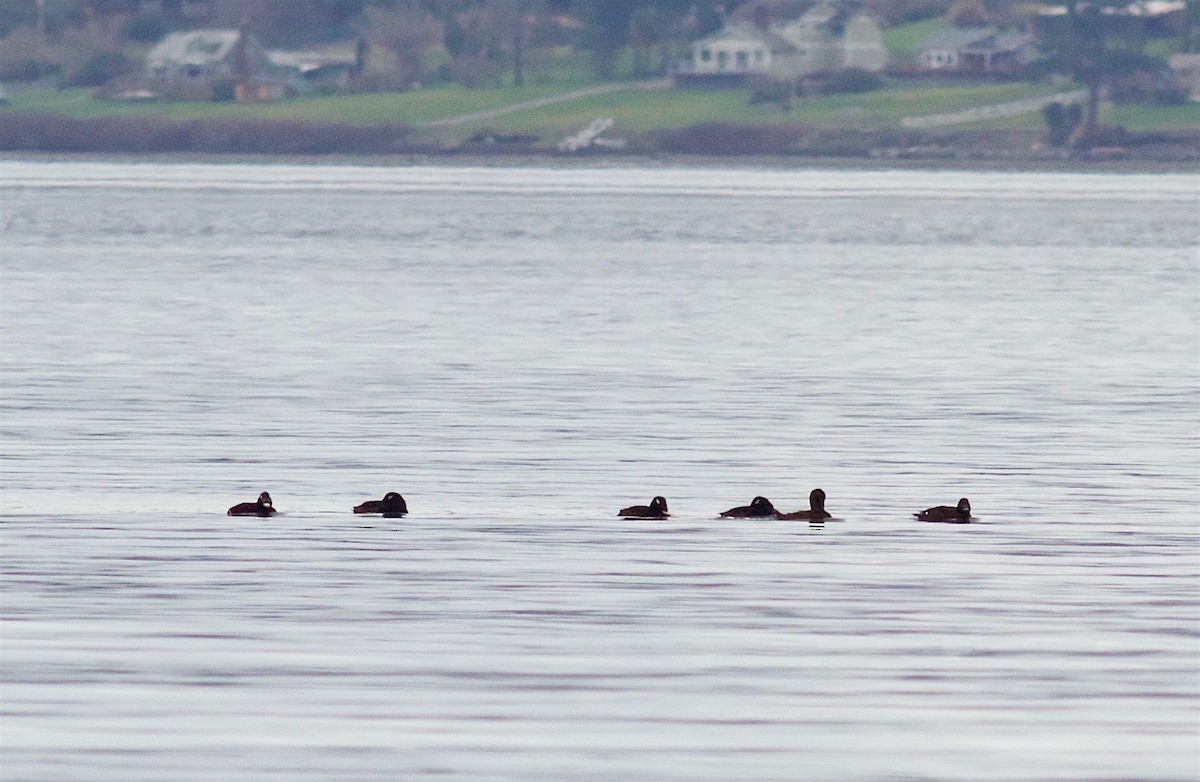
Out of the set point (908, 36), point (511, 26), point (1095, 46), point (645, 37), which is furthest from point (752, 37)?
point (1095, 46)

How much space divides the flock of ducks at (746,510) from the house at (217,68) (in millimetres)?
148926

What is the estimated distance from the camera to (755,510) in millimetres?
21344

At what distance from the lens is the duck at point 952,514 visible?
21.2m

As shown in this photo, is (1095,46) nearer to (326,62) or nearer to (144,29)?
(326,62)

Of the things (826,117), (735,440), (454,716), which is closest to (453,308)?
(735,440)

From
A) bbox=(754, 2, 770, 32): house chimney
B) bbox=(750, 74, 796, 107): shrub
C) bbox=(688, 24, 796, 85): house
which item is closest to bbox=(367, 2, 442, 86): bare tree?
bbox=(688, 24, 796, 85): house

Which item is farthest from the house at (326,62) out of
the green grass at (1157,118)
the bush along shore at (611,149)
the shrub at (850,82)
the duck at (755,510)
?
the duck at (755,510)

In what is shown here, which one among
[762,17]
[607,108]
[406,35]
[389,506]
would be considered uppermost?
[762,17]

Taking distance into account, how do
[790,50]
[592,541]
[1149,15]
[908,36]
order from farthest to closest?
[908,36] < [790,50] < [1149,15] < [592,541]

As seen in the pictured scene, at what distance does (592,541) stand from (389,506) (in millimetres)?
1824

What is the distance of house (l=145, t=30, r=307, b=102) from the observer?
169m

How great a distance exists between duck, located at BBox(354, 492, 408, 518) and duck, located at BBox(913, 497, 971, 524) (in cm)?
410

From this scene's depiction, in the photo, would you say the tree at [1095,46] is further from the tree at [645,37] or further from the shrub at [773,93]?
the tree at [645,37]

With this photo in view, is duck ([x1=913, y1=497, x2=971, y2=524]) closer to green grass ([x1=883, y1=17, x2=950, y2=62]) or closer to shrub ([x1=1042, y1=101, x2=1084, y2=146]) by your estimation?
shrub ([x1=1042, y1=101, x2=1084, y2=146])
